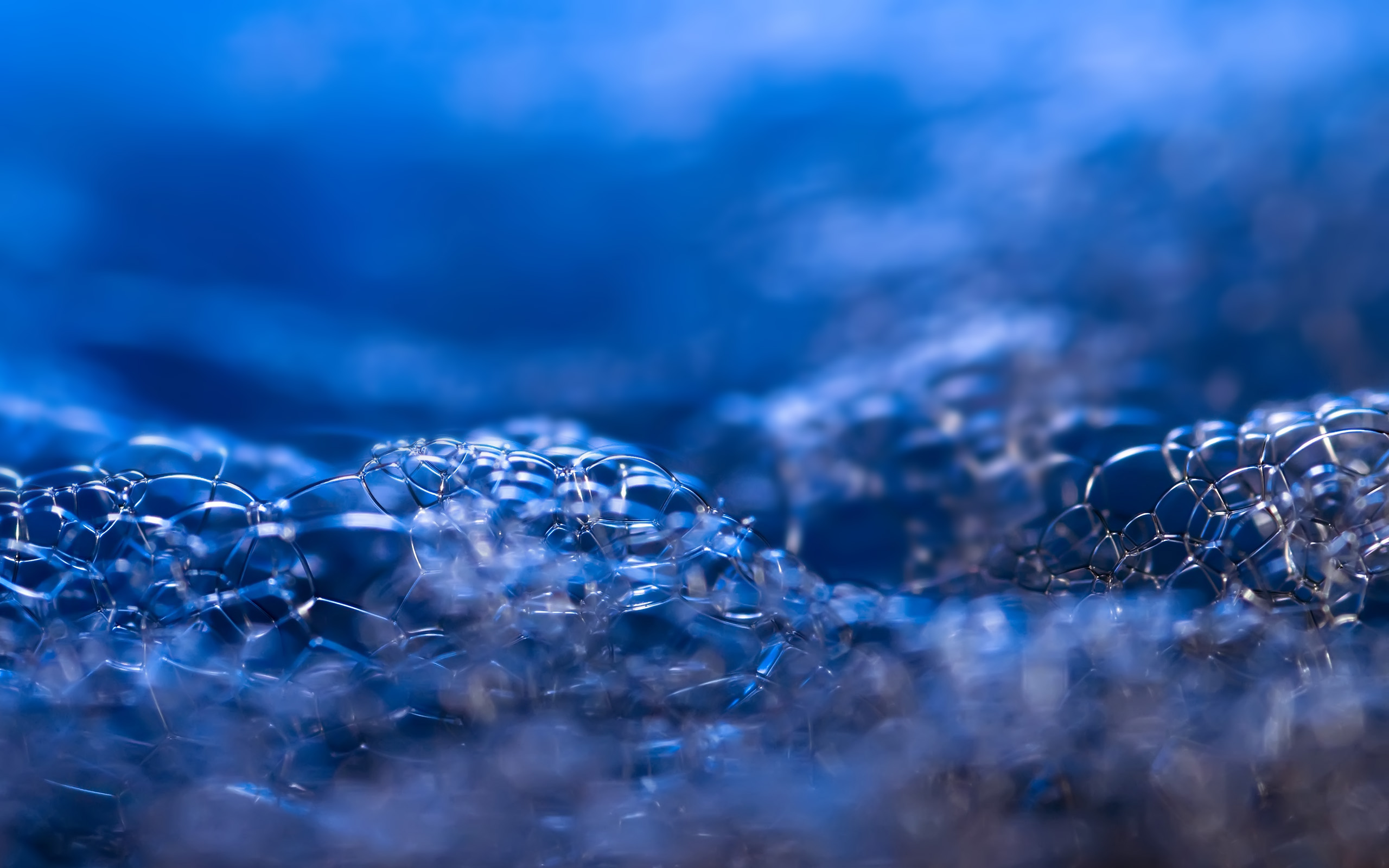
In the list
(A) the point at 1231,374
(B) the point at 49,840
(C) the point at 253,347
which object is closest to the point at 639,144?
(C) the point at 253,347

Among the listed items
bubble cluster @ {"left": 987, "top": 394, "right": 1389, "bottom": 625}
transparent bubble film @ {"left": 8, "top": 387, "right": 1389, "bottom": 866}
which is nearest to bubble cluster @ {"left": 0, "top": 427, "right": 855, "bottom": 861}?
transparent bubble film @ {"left": 8, "top": 387, "right": 1389, "bottom": 866}

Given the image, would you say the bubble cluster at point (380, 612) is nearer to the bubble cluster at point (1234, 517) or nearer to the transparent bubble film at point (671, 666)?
the transparent bubble film at point (671, 666)

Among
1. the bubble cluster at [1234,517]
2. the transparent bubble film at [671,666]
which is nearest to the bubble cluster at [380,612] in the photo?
the transparent bubble film at [671,666]

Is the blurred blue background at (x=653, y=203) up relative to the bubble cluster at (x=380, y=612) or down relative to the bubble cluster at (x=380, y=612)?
up

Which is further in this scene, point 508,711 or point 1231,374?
point 1231,374

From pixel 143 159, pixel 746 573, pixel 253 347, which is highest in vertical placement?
pixel 143 159

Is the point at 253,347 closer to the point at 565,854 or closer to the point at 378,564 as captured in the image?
the point at 378,564
